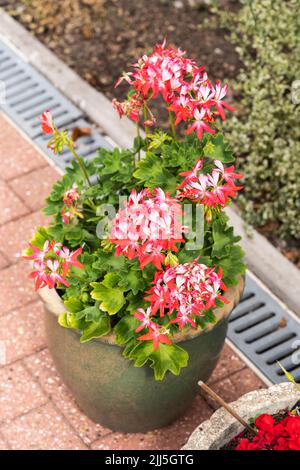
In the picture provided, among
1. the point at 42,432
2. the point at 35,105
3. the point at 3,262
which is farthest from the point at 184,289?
the point at 35,105

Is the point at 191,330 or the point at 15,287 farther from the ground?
the point at 191,330

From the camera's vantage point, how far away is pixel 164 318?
125 inches

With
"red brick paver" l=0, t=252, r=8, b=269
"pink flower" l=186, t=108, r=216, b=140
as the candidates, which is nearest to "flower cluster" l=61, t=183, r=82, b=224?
"pink flower" l=186, t=108, r=216, b=140

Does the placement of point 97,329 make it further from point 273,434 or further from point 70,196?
point 273,434

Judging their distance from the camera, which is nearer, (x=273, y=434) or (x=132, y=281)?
(x=273, y=434)

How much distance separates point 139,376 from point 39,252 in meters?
0.61

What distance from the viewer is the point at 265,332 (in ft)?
13.5

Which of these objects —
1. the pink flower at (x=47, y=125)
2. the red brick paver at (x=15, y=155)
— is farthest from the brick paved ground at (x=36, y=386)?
the pink flower at (x=47, y=125)

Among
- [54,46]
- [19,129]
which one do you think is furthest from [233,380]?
[54,46]

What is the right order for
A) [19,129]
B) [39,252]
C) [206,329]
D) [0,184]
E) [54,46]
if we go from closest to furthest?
[39,252], [206,329], [0,184], [19,129], [54,46]

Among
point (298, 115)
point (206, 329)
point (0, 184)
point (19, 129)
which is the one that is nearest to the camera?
point (206, 329)

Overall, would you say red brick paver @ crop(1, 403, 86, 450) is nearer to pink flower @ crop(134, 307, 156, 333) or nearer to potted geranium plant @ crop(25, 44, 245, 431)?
potted geranium plant @ crop(25, 44, 245, 431)

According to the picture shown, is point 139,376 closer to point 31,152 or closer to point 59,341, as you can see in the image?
point 59,341

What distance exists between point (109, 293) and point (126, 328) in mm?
140
